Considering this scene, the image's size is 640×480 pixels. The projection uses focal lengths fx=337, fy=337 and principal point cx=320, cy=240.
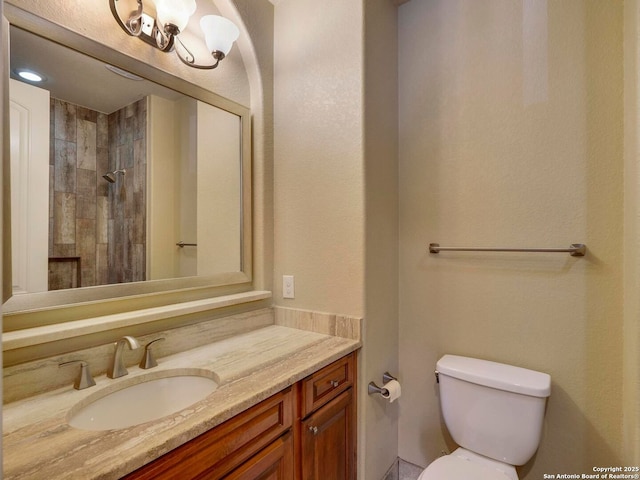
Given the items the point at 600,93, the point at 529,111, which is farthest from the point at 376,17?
the point at 600,93

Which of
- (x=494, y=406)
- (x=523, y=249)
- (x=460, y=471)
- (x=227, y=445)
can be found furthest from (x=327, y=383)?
(x=523, y=249)

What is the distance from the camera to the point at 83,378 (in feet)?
3.58

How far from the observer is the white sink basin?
3.40ft

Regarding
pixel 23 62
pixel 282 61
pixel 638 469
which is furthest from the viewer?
pixel 282 61

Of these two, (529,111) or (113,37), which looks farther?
(529,111)

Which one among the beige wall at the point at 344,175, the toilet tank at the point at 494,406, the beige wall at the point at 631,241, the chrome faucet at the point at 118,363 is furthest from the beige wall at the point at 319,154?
the beige wall at the point at 631,241

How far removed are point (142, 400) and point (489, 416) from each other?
4.56 feet

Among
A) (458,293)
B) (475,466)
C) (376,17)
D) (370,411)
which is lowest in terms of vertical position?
(475,466)

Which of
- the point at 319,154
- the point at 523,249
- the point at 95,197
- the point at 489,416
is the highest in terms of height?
the point at 319,154

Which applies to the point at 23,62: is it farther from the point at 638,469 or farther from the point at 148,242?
the point at 638,469

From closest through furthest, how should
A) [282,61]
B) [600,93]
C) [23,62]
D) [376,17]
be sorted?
1. [23,62]
2. [600,93]
3. [376,17]
4. [282,61]

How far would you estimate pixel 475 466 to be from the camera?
4.53 feet

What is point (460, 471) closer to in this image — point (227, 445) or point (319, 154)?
point (227, 445)

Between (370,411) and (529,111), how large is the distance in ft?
5.19
